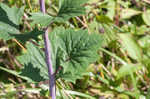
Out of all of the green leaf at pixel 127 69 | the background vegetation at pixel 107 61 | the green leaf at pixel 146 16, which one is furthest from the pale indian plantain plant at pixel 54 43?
the green leaf at pixel 146 16

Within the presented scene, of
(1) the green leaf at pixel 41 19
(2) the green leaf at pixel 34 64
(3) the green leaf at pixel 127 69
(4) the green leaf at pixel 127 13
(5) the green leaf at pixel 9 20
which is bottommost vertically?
(3) the green leaf at pixel 127 69

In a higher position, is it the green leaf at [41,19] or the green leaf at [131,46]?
the green leaf at [41,19]

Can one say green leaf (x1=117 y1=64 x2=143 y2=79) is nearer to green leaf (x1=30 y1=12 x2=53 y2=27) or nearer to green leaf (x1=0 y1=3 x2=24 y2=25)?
green leaf (x1=0 y1=3 x2=24 y2=25)

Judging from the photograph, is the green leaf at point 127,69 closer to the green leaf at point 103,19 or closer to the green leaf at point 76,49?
the green leaf at point 103,19

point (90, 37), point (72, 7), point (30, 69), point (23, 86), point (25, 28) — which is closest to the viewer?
point (72, 7)

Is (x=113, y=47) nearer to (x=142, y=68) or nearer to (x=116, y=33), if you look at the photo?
(x=116, y=33)

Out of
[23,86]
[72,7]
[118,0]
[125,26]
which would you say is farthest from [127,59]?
[72,7]

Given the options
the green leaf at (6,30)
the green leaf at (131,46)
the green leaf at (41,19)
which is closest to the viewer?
the green leaf at (41,19)

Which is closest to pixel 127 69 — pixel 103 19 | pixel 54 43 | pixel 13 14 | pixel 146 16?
pixel 103 19
